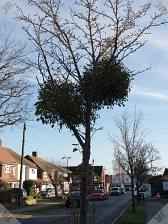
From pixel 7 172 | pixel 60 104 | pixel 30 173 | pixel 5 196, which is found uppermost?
pixel 30 173

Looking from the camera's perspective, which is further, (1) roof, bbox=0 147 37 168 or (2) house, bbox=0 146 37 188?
(1) roof, bbox=0 147 37 168

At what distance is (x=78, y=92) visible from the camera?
390 inches

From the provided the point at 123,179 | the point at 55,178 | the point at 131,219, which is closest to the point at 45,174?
the point at 55,178

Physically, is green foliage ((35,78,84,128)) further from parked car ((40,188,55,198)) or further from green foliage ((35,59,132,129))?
parked car ((40,188,55,198))

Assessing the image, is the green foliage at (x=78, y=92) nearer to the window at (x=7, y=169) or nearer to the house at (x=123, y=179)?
the house at (x=123, y=179)

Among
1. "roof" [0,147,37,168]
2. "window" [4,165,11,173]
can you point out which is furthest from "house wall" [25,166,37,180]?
"window" [4,165,11,173]

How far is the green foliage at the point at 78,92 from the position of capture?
9562 mm

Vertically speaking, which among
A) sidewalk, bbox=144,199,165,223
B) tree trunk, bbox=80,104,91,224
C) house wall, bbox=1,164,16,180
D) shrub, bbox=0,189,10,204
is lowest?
sidewalk, bbox=144,199,165,223

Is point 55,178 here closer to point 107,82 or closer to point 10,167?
point 10,167

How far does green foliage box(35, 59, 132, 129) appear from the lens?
31.4 feet

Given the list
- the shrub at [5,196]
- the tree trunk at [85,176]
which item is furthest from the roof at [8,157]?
the tree trunk at [85,176]

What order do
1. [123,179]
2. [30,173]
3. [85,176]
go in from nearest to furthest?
[85,176], [30,173], [123,179]

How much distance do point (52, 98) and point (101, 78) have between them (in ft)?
3.76

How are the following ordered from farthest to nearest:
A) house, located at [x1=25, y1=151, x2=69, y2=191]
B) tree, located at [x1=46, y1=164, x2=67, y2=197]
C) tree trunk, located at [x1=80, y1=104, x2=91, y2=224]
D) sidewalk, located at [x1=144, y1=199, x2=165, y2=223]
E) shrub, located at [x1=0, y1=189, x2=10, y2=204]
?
house, located at [x1=25, y1=151, x2=69, y2=191], tree, located at [x1=46, y1=164, x2=67, y2=197], shrub, located at [x1=0, y1=189, x2=10, y2=204], sidewalk, located at [x1=144, y1=199, x2=165, y2=223], tree trunk, located at [x1=80, y1=104, x2=91, y2=224]
